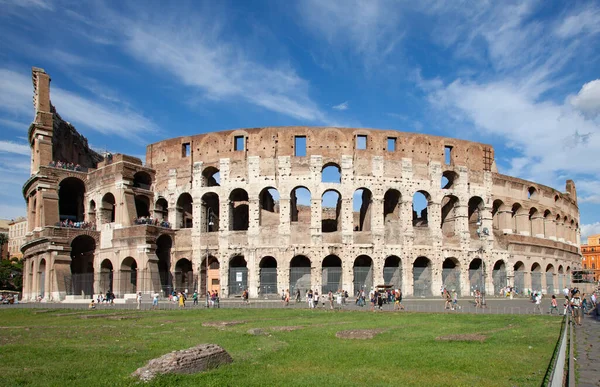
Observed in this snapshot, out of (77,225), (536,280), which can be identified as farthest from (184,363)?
(536,280)

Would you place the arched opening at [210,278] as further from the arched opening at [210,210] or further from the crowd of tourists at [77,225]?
the crowd of tourists at [77,225]

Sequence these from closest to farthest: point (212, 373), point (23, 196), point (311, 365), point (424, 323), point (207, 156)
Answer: point (212, 373), point (311, 365), point (424, 323), point (207, 156), point (23, 196)

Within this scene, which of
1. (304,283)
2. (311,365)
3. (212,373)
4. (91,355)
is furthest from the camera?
(304,283)

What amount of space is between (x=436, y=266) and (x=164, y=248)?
20.3 meters

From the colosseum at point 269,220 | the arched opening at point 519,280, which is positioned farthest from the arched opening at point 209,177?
the arched opening at point 519,280

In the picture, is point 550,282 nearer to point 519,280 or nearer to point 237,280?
point 519,280

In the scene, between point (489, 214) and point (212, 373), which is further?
point (489, 214)

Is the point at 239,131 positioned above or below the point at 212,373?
above

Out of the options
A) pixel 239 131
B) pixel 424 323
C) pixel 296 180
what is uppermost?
pixel 239 131

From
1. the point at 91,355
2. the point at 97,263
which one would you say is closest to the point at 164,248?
the point at 97,263

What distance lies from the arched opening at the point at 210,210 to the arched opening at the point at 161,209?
11.0ft

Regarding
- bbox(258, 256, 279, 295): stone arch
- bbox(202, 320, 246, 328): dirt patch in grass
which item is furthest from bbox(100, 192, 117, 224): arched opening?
bbox(202, 320, 246, 328): dirt patch in grass

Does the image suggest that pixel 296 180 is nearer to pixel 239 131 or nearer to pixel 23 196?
pixel 239 131

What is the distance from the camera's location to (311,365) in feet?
34.7
